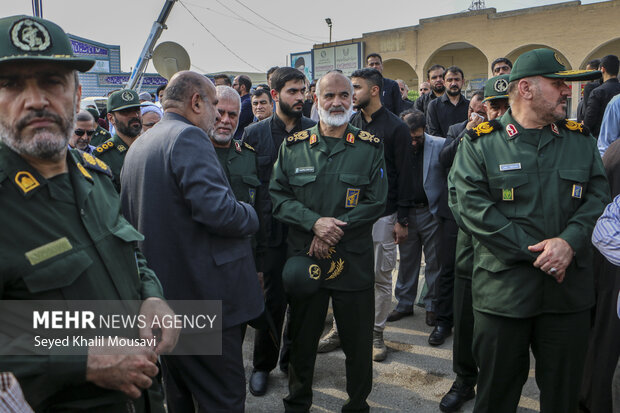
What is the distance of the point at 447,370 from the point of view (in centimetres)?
398

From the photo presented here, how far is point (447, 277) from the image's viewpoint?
451 centimetres

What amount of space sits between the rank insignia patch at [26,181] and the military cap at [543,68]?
8.13 ft

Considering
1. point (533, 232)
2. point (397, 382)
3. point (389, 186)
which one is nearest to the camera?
point (533, 232)

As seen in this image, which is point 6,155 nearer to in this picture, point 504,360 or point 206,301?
point 206,301

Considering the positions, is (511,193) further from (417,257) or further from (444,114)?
(444,114)

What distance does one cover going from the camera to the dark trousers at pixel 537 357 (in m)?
2.59

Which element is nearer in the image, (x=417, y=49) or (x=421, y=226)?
(x=421, y=226)

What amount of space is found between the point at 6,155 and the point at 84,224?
32 centimetres

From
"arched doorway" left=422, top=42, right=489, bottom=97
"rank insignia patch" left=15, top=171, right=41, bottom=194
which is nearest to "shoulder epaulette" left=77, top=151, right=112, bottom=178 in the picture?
"rank insignia patch" left=15, top=171, right=41, bottom=194

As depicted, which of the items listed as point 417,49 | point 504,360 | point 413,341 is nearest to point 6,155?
point 504,360

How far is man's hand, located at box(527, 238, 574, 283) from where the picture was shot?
2412mm

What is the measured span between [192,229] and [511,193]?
173 centimetres

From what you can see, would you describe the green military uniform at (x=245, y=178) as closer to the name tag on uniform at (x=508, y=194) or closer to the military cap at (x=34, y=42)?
the name tag on uniform at (x=508, y=194)

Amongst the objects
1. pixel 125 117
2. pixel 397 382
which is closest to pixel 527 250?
pixel 397 382
